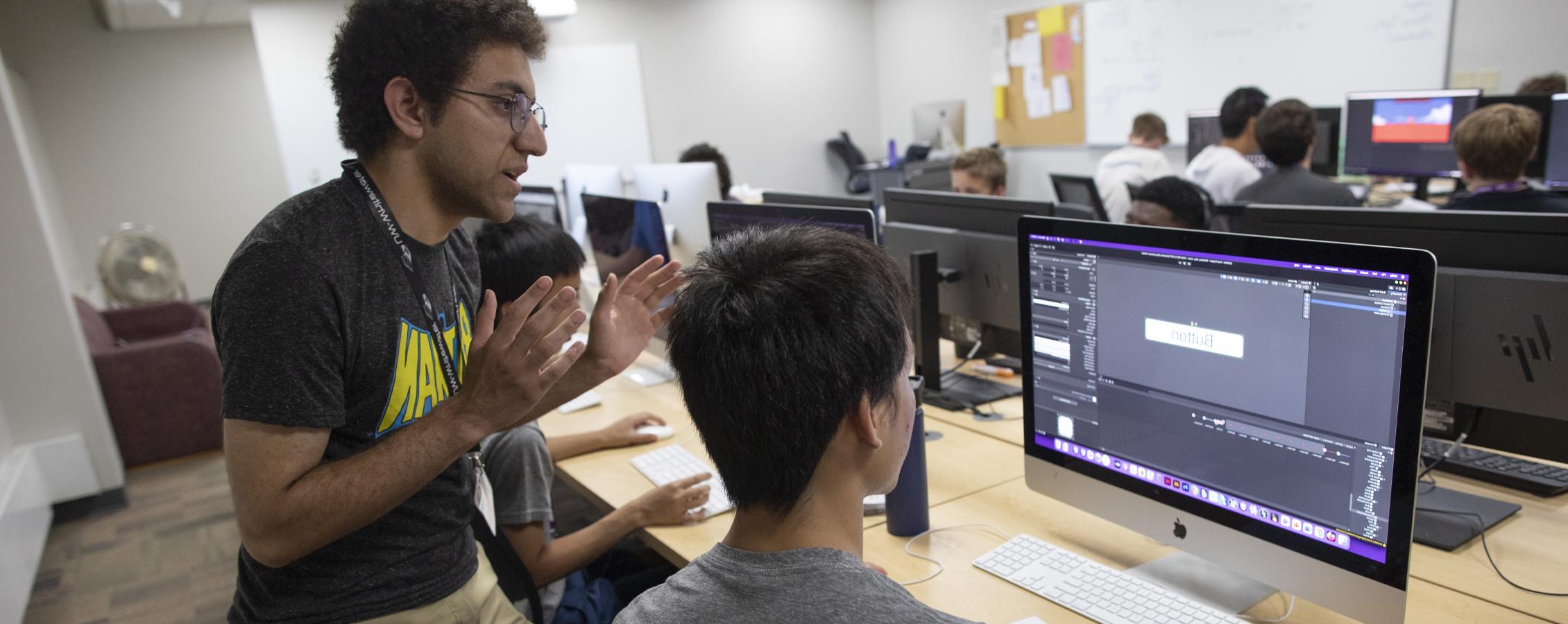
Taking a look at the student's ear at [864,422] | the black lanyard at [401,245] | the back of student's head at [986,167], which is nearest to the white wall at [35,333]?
the black lanyard at [401,245]

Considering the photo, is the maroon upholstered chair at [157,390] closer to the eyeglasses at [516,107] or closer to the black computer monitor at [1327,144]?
the eyeglasses at [516,107]

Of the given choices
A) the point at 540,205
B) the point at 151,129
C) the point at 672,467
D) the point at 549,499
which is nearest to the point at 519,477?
the point at 549,499

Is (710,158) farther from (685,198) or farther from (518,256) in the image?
(518,256)

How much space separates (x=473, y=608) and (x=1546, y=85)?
5.12m

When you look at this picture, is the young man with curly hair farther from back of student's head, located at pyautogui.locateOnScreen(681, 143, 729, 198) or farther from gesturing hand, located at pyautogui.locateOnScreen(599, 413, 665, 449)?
back of student's head, located at pyautogui.locateOnScreen(681, 143, 729, 198)

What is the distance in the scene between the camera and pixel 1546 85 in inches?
167

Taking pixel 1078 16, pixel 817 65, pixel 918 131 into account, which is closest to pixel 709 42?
pixel 817 65

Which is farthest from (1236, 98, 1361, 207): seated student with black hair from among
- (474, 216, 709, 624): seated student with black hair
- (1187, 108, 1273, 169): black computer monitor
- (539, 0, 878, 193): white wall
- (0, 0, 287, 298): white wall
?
(0, 0, 287, 298): white wall

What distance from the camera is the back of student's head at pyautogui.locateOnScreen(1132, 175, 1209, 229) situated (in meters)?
2.81

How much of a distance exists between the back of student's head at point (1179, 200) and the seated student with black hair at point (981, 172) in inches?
42.7

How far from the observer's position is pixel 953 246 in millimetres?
2176

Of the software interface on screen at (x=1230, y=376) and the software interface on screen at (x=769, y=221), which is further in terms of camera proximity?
the software interface on screen at (x=769, y=221)

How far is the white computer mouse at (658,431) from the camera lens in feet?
6.98

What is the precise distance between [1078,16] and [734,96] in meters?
3.08
